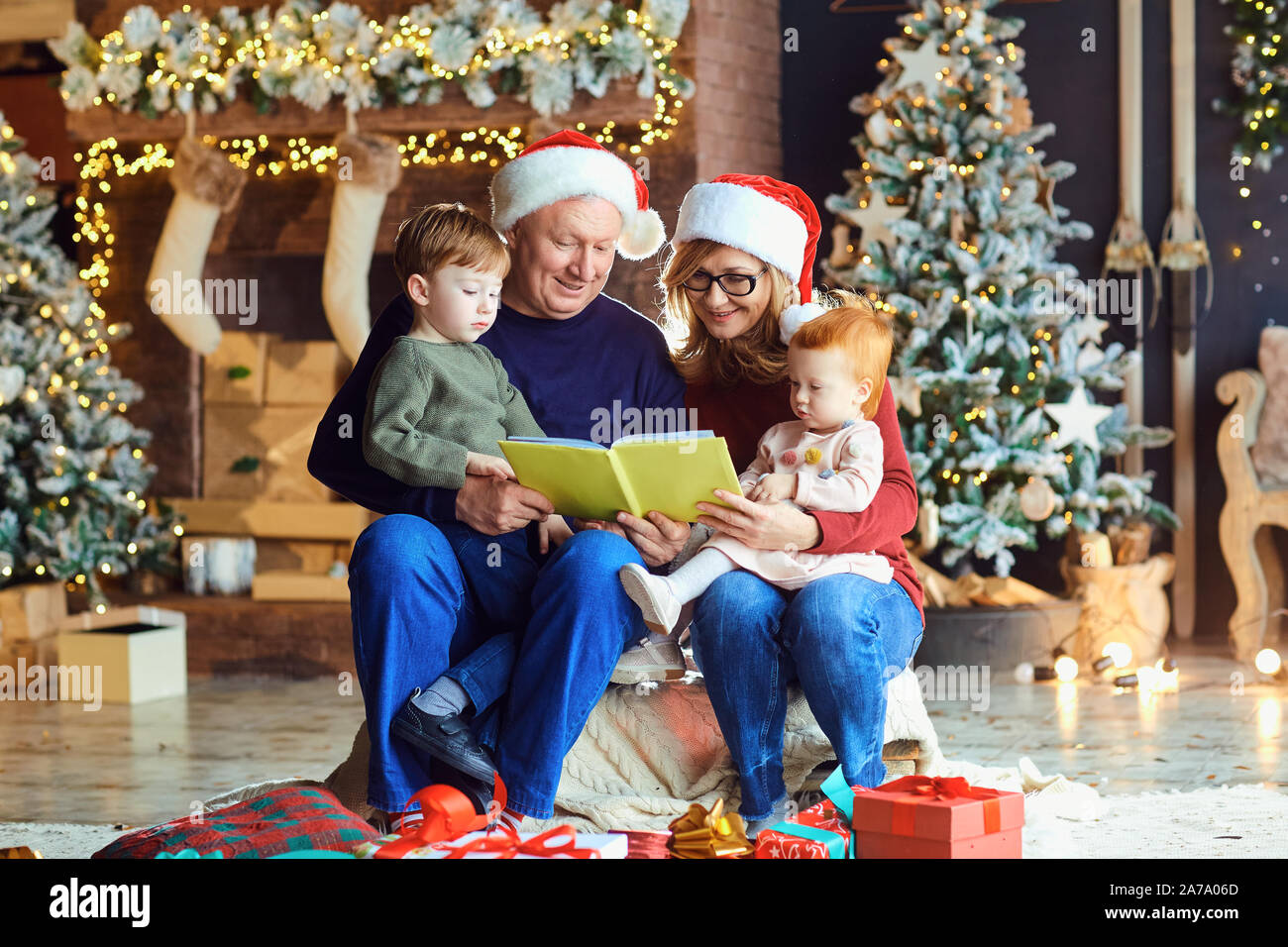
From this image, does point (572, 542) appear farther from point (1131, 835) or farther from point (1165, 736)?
point (1165, 736)

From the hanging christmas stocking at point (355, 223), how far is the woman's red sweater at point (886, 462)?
2.41 m

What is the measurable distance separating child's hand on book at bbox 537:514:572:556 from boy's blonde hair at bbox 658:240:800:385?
381mm

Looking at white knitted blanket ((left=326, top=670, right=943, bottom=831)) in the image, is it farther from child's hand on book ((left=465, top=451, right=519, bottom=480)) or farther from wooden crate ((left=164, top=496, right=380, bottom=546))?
wooden crate ((left=164, top=496, right=380, bottom=546))

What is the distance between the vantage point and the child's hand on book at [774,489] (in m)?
2.36

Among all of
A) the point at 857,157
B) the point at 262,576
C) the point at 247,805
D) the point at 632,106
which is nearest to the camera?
the point at 247,805

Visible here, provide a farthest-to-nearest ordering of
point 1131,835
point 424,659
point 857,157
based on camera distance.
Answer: point 857,157 < point 1131,835 < point 424,659

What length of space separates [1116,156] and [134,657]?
362 centimetres

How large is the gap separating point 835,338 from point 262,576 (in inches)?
121

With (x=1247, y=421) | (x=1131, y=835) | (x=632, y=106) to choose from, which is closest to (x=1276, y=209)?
(x=1247, y=421)

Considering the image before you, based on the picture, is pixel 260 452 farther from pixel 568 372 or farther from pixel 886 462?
pixel 886 462

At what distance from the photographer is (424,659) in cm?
230

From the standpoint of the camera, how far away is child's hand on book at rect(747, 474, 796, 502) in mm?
2357

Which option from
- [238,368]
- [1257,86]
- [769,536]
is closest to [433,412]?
[769,536]

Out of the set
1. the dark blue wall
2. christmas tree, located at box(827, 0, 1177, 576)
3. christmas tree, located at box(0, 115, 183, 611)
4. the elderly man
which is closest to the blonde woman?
the elderly man
